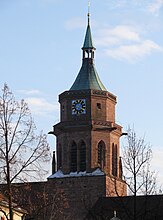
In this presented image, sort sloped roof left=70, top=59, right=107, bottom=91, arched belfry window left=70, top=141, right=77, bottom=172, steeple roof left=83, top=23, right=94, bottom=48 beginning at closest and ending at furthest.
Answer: arched belfry window left=70, top=141, right=77, bottom=172 → sloped roof left=70, top=59, right=107, bottom=91 → steeple roof left=83, top=23, right=94, bottom=48

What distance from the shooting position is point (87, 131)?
9475 cm

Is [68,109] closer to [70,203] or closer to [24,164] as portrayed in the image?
[70,203]

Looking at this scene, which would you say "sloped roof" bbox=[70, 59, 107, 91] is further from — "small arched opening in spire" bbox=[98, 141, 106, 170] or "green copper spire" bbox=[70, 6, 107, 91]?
"small arched opening in spire" bbox=[98, 141, 106, 170]

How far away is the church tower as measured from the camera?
309 feet

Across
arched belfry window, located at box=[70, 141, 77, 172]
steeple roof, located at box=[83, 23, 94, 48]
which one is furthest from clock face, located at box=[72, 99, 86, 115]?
steeple roof, located at box=[83, 23, 94, 48]

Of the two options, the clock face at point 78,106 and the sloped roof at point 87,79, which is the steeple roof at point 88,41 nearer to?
the sloped roof at point 87,79

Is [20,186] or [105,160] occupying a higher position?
[105,160]

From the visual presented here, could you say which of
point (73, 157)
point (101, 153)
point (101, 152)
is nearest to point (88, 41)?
point (101, 152)

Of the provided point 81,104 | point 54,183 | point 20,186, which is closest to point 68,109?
point 81,104

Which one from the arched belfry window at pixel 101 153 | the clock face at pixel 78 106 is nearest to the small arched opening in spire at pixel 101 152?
the arched belfry window at pixel 101 153

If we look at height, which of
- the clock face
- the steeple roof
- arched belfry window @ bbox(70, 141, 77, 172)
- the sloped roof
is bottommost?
arched belfry window @ bbox(70, 141, 77, 172)

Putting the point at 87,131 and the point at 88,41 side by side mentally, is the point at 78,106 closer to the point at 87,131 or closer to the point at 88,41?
the point at 87,131

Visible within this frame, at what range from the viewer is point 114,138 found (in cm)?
9544

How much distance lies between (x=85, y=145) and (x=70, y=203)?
621 centimetres
